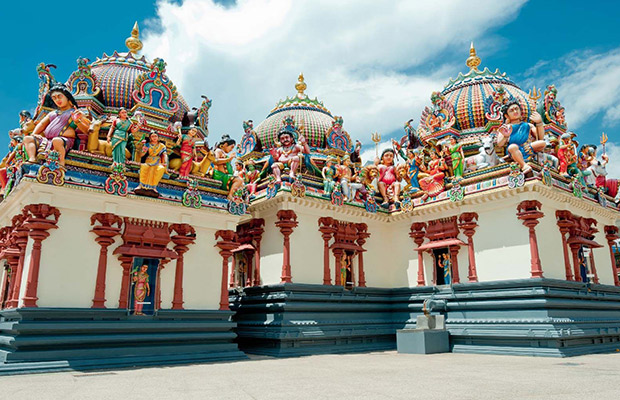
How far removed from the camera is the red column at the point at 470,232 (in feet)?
68.9

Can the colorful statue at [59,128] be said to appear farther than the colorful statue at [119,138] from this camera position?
No

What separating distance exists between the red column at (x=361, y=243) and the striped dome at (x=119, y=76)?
11.1m

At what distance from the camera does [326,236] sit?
2216 centimetres

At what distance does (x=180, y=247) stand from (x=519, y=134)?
51.0 ft

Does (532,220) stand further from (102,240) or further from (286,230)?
(102,240)

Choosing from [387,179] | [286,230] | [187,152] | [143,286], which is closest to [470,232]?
[387,179]

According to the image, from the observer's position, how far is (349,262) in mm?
23297

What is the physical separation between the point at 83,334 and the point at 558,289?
18.1 m

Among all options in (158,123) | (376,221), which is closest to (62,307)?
(158,123)

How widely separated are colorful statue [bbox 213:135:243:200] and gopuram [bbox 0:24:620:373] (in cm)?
9

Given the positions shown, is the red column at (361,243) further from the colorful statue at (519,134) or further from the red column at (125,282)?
the red column at (125,282)

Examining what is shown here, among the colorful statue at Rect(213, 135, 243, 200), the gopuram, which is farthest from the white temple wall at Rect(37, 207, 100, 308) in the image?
the colorful statue at Rect(213, 135, 243, 200)

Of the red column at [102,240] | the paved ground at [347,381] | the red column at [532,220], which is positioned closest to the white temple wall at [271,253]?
the paved ground at [347,381]

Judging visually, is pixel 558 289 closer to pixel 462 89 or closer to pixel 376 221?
pixel 376 221
